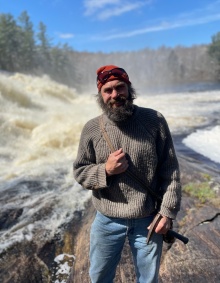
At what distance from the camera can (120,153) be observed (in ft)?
6.09

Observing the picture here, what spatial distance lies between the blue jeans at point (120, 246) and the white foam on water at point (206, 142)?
21.2 feet

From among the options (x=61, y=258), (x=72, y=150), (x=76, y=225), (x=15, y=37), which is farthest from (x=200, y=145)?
(x=15, y=37)

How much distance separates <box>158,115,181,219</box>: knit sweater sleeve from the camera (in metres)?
1.95

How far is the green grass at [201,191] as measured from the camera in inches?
191

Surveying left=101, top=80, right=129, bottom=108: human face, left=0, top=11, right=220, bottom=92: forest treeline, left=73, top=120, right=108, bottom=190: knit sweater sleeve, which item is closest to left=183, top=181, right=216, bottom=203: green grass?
left=73, top=120, right=108, bottom=190: knit sweater sleeve

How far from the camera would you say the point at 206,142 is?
1052 centimetres

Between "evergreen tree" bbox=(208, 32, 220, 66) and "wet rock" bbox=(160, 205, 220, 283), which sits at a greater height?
"evergreen tree" bbox=(208, 32, 220, 66)

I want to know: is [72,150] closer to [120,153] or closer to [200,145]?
[200,145]

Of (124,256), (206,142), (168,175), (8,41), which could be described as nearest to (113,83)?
(168,175)

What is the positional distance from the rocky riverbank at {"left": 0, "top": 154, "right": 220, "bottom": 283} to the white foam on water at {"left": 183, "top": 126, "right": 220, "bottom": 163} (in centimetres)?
427

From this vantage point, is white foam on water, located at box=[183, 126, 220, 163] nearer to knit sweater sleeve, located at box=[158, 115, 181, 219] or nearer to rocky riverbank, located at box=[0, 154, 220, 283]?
rocky riverbank, located at box=[0, 154, 220, 283]

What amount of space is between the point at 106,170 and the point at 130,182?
0.19 m

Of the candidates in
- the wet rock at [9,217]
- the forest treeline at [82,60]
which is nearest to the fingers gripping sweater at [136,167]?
the wet rock at [9,217]

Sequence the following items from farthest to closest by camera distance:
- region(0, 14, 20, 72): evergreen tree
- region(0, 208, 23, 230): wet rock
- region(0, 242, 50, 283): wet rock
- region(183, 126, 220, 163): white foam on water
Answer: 1. region(0, 14, 20, 72): evergreen tree
2. region(183, 126, 220, 163): white foam on water
3. region(0, 208, 23, 230): wet rock
4. region(0, 242, 50, 283): wet rock
